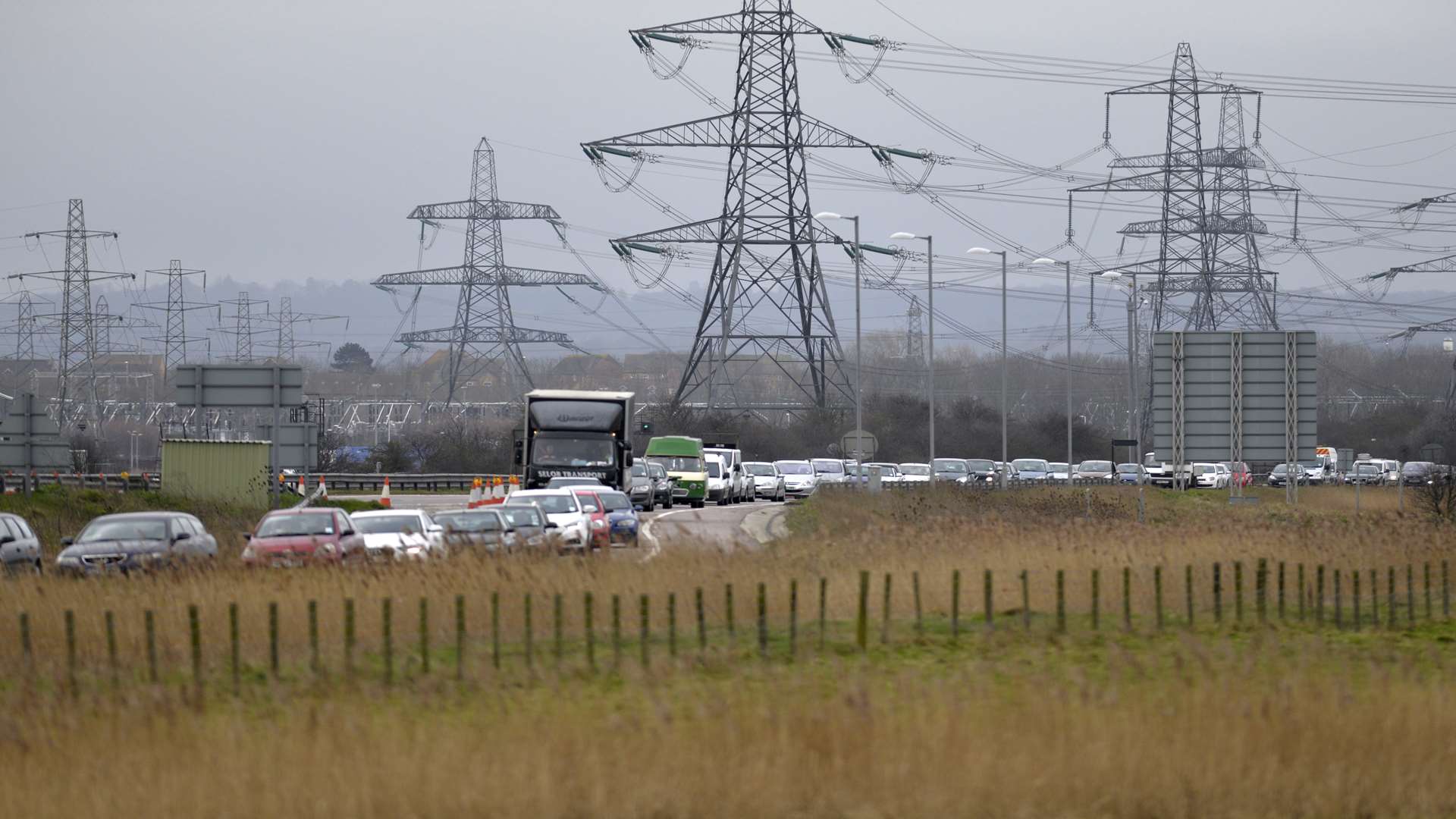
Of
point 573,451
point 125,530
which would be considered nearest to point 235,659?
point 125,530

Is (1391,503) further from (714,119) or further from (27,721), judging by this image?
(27,721)

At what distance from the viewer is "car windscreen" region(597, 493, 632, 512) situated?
37.0m

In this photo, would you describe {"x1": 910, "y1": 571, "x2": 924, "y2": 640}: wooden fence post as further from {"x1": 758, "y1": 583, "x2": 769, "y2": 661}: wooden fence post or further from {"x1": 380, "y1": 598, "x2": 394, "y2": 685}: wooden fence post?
{"x1": 380, "y1": 598, "x2": 394, "y2": 685}: wooden fence post

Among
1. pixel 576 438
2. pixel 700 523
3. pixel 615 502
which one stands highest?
pixel 576 438

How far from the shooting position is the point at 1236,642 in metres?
16.5

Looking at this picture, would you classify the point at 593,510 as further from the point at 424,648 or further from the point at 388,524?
the point at 424,648

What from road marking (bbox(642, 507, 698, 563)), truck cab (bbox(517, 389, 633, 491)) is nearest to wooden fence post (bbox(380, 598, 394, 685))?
road marking (bbox(642, 507, 698, 563))

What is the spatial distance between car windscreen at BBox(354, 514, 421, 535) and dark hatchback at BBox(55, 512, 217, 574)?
2.26 m

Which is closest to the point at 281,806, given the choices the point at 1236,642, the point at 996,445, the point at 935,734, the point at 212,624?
the point at 935,734

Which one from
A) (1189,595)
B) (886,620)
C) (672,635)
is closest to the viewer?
(672,635)

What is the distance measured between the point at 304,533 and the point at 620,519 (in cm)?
982

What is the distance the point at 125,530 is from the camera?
27.1m

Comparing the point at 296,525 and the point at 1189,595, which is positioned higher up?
the point at 296,525

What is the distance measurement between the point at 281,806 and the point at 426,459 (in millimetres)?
75266
